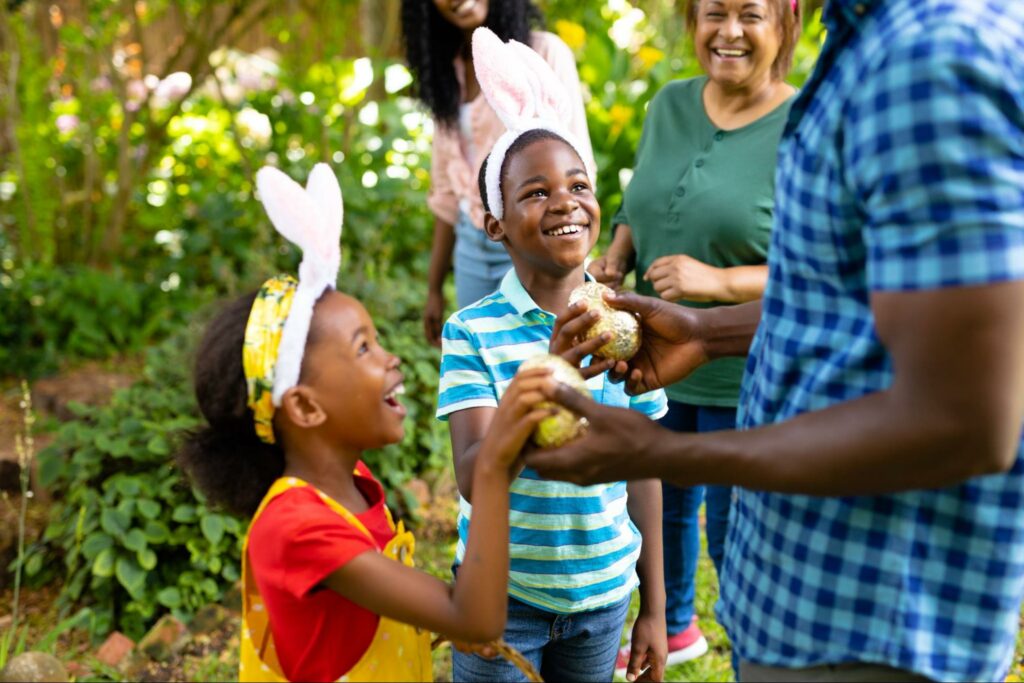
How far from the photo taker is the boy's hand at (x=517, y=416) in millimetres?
1473

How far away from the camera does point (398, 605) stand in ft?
5.10

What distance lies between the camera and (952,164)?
109cm

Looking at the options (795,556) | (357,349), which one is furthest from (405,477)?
(795,556)

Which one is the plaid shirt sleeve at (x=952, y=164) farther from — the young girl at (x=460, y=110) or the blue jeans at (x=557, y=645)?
the young girl at (x=460, y=110)

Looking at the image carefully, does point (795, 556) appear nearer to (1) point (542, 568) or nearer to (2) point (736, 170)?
(1) point (542, 568)

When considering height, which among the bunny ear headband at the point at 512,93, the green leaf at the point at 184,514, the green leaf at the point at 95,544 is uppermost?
the bunny ear headband at the point at 512,93

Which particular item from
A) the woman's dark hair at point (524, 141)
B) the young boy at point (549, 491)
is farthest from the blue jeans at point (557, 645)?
the woman's dark hair at point (524, 141)

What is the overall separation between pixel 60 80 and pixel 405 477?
141 inches

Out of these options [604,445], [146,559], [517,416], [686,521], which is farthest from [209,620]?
[604,445]

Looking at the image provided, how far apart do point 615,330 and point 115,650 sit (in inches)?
98.8

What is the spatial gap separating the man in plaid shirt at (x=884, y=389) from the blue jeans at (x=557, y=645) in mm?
588

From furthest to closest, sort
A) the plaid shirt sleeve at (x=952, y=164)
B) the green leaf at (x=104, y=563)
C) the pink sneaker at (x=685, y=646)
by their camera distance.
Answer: the green leaf at (x=104, y=563), the pink sneaker at (x=685, y=646), the plaid shirt sleeve at (x=952, y=164)

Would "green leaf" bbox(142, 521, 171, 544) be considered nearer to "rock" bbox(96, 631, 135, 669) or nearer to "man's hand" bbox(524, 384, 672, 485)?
"rock" bbox(96, 631, 135, 669)

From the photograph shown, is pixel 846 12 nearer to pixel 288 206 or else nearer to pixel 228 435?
pixel 288 206
